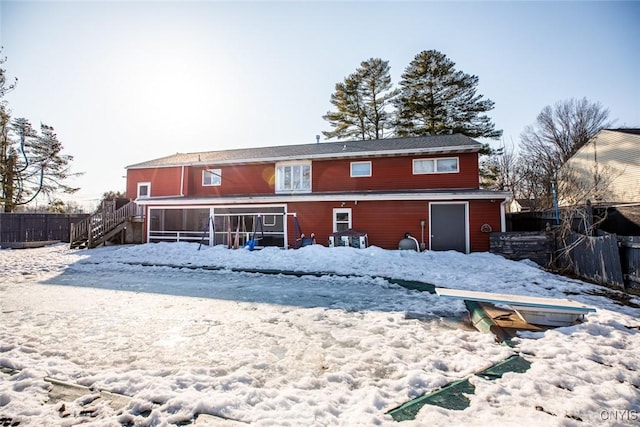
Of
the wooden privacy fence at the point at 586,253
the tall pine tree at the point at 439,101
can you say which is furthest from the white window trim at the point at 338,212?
the tall pine tree at the point at 439,101

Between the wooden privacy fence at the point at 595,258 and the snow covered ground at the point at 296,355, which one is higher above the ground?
the wooden privacy fence at the point at 595,258

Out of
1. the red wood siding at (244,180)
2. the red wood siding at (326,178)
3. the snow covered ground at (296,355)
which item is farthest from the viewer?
the red wood siding at (244,180)

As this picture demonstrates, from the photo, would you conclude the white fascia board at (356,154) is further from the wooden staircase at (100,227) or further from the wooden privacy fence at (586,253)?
the wooden staircase at (100,227)

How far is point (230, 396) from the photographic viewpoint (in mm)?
2438

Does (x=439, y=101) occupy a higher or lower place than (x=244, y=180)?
higher

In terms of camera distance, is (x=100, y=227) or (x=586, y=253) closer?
(x=586, y=253)

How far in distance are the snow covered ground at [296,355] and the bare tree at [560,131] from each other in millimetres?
25150

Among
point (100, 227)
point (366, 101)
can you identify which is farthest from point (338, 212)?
point (366, 101)

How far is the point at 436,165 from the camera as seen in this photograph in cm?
1310

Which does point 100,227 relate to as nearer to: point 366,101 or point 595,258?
point 595,258

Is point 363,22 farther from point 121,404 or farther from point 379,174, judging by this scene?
point 121,404

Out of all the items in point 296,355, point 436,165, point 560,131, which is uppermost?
point 560,131

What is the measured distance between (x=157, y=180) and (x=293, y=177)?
348 inches

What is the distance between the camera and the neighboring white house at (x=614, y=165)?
1661 centimetres
